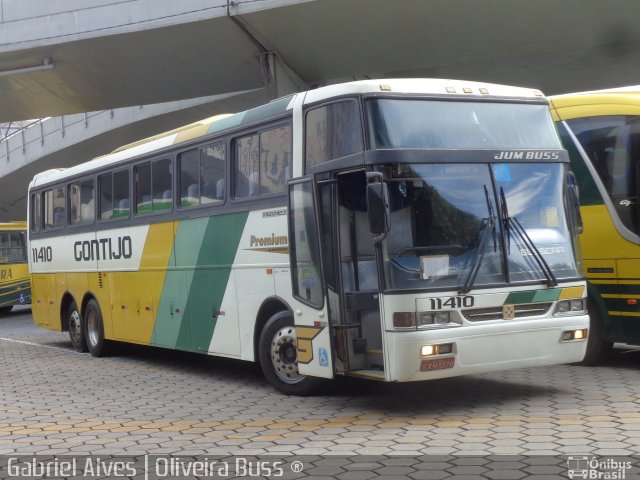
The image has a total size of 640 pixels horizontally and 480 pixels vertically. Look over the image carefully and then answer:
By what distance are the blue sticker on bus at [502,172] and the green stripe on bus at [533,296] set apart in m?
1.06

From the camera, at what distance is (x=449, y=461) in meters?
6.18

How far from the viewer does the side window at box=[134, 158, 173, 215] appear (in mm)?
11828

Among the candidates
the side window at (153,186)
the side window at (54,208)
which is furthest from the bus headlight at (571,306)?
the side window at (54,208)

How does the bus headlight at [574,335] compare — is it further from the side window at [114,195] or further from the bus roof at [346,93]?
the side window at [114,195]

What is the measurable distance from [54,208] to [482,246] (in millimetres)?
10029

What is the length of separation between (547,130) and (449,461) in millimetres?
3947

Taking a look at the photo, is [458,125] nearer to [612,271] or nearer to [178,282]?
[612,271]

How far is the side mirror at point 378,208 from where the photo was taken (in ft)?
24.9

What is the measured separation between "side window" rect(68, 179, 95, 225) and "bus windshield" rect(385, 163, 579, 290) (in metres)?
7.71

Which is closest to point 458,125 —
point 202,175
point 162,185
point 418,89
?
point 418,89

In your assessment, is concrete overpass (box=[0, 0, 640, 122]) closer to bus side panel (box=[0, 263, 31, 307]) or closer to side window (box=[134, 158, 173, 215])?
bus side panel (box=[0, 263, 31, 307])

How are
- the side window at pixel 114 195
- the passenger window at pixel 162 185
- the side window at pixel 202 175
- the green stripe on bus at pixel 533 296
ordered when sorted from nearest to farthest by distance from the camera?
the green stripe on bus at pixel 533 296 → the side window at pixel 202 175 → the passenger window at pixel 162 185 → the side window at pixel 114 195

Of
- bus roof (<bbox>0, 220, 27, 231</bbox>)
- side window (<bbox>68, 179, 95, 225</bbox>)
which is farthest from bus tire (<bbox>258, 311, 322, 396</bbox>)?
bus roof (<bbox>0, 220, 27, 231</bbox>)

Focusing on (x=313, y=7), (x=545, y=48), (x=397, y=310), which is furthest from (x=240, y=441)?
(x=545, y=48)
